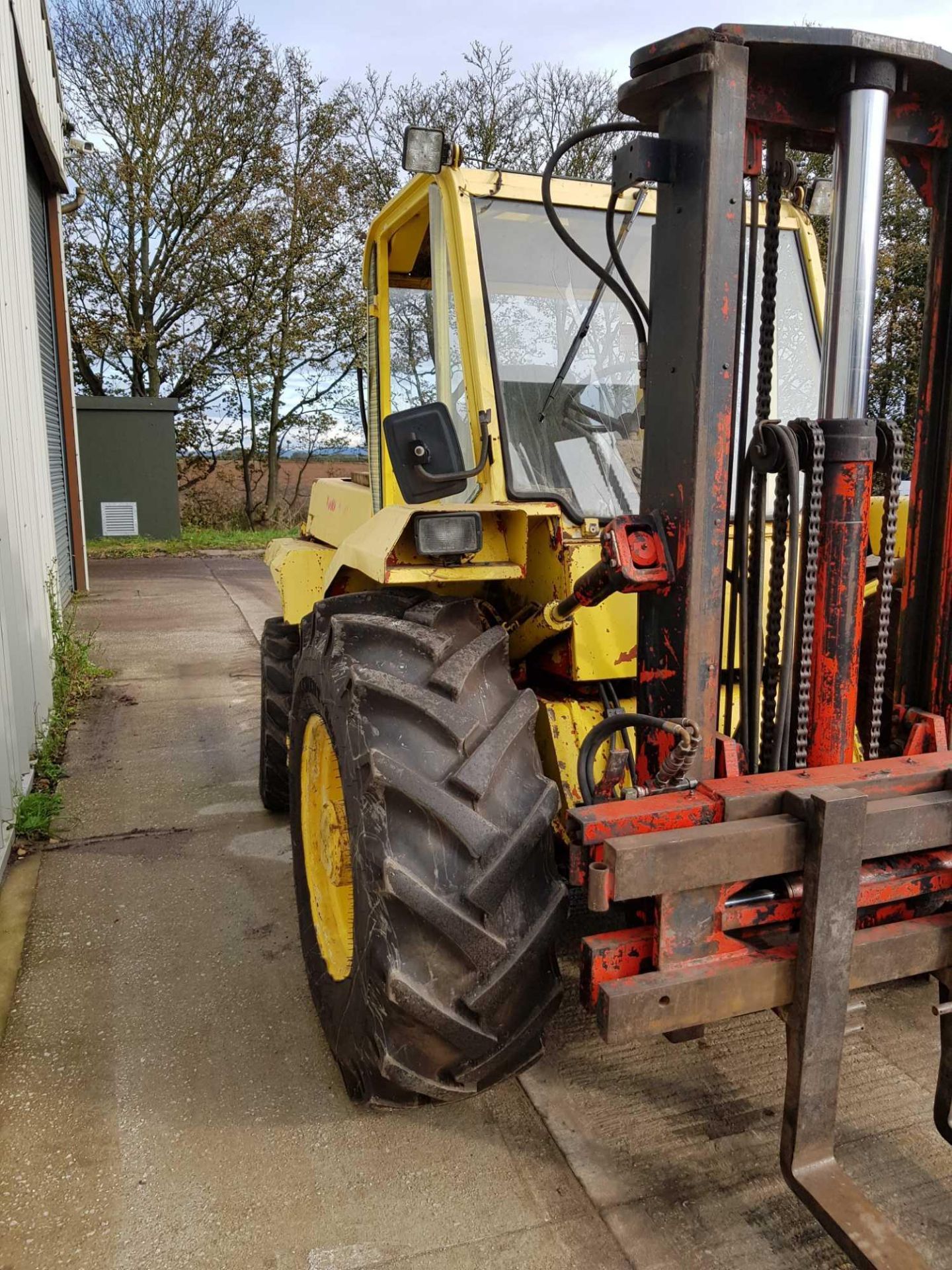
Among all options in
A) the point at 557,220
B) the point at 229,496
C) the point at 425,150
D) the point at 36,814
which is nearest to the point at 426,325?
the point at 425,150

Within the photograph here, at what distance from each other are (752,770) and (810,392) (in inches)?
57.4

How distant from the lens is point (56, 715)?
6.01 metres

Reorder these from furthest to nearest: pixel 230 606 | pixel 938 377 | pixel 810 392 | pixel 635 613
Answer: pixel 230 606
pixel 810 392
pixel 635 613
pixel 938 377

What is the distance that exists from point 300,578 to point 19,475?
7.68 ft

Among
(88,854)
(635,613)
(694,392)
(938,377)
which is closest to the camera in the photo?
(694,392)

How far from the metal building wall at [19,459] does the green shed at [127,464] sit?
9.05 metres

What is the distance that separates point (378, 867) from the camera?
2.05 metres

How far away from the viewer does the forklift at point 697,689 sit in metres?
1.91

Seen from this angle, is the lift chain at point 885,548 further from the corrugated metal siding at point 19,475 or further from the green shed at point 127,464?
the green shed at point 127,464

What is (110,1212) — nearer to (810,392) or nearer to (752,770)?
(752,770)

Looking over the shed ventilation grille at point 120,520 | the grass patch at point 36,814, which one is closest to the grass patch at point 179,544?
the shed ventilation grille at point 120,520

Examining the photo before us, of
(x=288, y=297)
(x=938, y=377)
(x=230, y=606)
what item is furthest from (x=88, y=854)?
(x=288, y=297)

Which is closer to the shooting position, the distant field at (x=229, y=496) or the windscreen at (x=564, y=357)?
the windscreen at (x=564, y=357)

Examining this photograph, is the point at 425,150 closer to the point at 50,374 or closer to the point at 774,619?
the point at 774,619
